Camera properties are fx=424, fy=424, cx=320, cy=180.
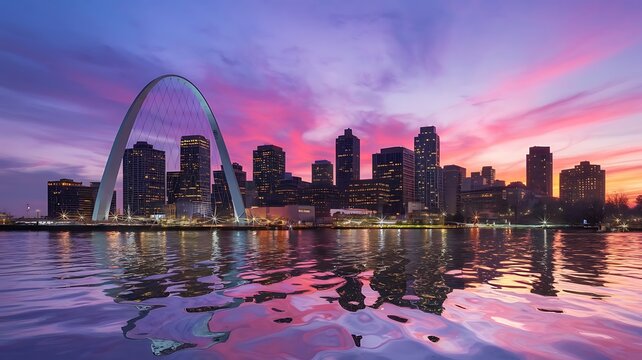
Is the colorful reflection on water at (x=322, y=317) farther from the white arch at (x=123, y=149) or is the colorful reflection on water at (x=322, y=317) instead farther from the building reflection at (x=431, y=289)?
the white arch at (x=123, y=149)

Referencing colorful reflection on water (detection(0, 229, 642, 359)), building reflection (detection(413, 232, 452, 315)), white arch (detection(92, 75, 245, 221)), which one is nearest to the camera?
colorful reflection on water (detection(0, 229, 642, 359))

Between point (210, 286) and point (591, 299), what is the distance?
14.8 meters

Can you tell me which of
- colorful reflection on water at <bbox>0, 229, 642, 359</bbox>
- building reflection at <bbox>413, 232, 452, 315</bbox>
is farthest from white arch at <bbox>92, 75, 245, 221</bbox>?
building reflection at <bbox>413, 232, 452, 315</bbox>

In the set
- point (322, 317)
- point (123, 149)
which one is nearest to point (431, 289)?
point (322, 317)

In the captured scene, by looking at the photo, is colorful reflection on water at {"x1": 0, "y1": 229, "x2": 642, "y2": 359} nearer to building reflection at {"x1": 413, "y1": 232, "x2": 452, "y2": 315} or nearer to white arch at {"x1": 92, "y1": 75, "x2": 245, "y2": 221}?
building reflection at {"x1": 413, "y1": 232, "x2": 452, "y2": 315}

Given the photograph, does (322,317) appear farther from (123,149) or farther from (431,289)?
(123,149)

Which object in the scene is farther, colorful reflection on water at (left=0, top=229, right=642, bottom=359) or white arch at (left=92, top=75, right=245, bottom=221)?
white arch at (left=92, top=75, right=245, bottom=221)

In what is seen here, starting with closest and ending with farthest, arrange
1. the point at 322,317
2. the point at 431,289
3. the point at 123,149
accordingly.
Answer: the point at 322,317 → the point at 431,289 → the point at 123,149

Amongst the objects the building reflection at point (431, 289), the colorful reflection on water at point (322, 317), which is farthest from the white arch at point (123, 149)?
the building reflection at point (431, 289)

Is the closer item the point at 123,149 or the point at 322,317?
the point at 322,317

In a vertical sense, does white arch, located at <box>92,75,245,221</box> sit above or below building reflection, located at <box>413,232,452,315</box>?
above

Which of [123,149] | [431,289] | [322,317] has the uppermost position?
[123,149]

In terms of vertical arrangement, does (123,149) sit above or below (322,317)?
above

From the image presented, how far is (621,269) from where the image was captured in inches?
1033
